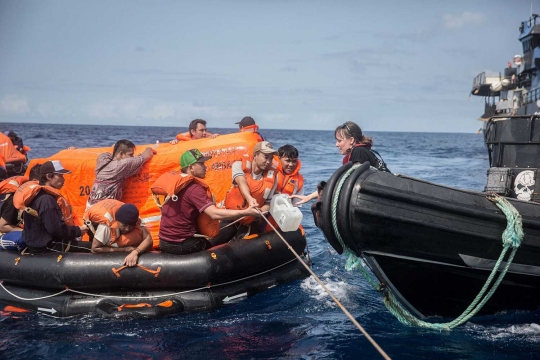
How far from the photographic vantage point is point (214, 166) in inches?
310

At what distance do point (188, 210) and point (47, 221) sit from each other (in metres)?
1.66

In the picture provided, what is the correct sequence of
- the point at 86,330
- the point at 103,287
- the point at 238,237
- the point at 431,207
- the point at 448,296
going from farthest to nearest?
1. the point at 238,237
2. the point at 103,287
3. the point at 86,330
4. the point at 448,296
5. the point at 431,207

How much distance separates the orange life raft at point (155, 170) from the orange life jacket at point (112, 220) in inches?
27.7

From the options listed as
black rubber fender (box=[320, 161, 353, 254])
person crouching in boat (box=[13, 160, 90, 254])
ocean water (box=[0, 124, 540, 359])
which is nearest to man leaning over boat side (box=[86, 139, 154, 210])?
Answer: person crouching in boat (box=[13, 160, 90, 254])

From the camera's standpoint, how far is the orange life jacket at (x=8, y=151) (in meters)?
10.3

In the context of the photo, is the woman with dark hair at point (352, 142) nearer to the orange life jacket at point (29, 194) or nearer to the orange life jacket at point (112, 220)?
the orange life jacket at point (112, 220)

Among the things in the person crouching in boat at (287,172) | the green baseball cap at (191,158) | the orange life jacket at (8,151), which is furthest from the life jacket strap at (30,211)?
the orange life jacket at (8,151)

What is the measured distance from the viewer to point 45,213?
21.6ft

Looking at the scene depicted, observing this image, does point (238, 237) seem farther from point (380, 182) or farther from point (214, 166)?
point (380, 182)

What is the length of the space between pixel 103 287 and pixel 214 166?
2.19m

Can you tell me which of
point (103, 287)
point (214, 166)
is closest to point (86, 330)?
point (103, 287)

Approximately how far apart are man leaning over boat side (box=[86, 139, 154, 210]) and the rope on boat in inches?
132

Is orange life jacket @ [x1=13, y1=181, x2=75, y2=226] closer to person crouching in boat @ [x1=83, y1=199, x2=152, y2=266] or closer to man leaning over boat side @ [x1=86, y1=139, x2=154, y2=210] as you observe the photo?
person crouching in boat @ [x1=83, y1=199, x2=152, y2=266]

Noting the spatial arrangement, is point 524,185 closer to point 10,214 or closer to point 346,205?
point 346,205
